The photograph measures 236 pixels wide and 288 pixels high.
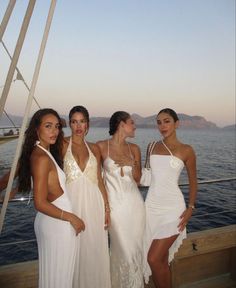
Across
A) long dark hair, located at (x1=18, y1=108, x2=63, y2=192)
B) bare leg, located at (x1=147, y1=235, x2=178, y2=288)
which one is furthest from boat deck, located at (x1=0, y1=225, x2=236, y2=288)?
long dark hair, located at (x1=18, y1=108, x2=63, y2=192)

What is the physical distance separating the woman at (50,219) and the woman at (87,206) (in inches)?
21.5

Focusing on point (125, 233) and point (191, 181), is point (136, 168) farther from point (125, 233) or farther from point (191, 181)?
point (125, 233)

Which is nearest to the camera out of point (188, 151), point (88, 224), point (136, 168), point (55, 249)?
point (55, 249)

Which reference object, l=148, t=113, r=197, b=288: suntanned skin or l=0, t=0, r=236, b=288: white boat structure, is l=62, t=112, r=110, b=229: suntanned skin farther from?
l=0, t=0, r=236, b=288: white boat structure

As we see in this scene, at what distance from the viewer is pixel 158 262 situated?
10.0 ft

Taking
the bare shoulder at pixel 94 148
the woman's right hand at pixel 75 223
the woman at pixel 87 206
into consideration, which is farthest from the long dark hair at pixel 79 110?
the woman's right hand at pixel 75 223

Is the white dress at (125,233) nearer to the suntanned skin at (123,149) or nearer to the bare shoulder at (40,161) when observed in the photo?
the suntanned skin at (123,149)

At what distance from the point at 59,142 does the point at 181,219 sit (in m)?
1.60

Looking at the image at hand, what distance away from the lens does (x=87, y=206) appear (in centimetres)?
304

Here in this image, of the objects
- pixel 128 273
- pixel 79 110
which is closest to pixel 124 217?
pixel 128 273

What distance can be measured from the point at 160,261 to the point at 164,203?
2.03 feet

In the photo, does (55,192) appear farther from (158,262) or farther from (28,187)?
(158,262)

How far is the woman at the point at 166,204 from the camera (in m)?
3.10

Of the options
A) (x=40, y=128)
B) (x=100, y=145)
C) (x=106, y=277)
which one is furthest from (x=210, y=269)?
(x=40, y=128)
